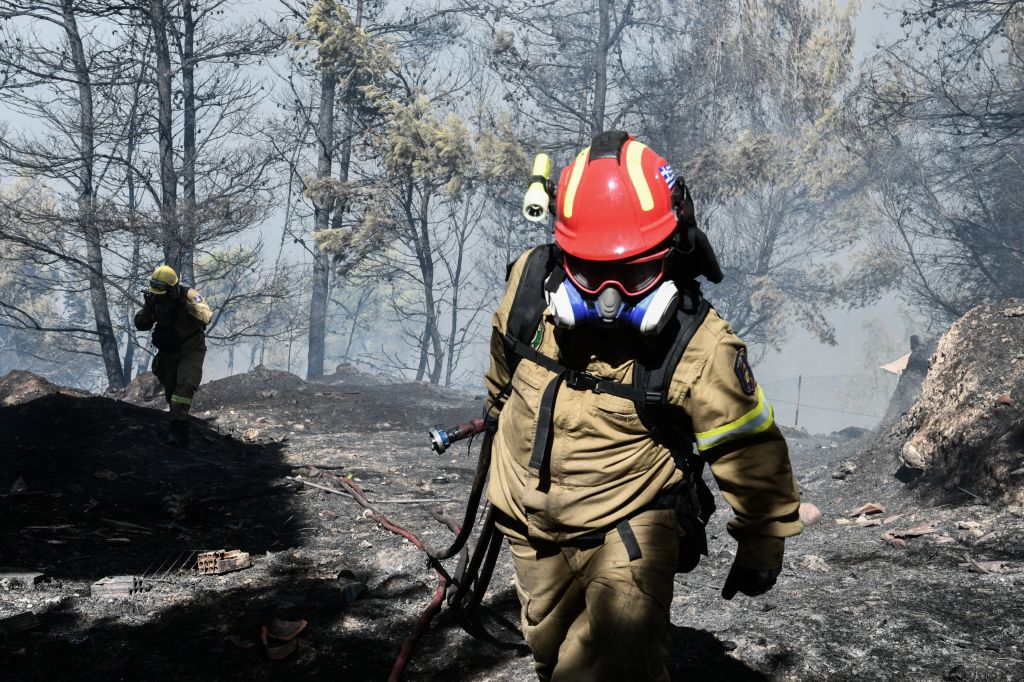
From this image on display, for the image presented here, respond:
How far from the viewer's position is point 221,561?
193 inches

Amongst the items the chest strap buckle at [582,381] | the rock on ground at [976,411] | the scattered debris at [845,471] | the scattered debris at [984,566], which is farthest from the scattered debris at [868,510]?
the chest strap buckle at [582,381]

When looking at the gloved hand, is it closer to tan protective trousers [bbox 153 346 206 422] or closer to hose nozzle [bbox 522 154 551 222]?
hose nozzle [bbox 522 154 551 222]

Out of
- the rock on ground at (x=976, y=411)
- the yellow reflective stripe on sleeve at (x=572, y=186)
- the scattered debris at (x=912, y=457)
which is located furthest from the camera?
the scattered debris at (x=912, y=457)

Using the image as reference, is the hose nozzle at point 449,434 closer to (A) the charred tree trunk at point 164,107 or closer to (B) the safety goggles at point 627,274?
(B) the safety goggles at point 627,274

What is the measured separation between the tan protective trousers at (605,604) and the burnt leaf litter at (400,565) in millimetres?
1201

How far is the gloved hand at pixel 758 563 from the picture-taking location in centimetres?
214

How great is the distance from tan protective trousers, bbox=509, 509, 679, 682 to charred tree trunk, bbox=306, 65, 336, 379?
64.2 ft

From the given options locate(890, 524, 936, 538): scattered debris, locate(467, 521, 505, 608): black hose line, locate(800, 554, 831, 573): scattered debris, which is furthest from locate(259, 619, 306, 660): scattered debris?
locate(890, 524, 936, 538): scattered debris

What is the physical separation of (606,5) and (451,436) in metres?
23.9

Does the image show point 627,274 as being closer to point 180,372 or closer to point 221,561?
point 221,561

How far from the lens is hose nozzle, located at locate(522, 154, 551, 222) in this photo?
8.34 ft

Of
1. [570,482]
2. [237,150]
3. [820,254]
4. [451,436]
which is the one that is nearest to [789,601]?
[451,436]

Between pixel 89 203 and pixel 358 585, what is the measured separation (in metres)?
11.7

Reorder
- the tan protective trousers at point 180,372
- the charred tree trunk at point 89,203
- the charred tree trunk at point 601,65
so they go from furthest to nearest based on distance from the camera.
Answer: the charred tree trunk at point 601,65
the charred tree trunk at point 89,203
the tan protective trousers at point 180,372
